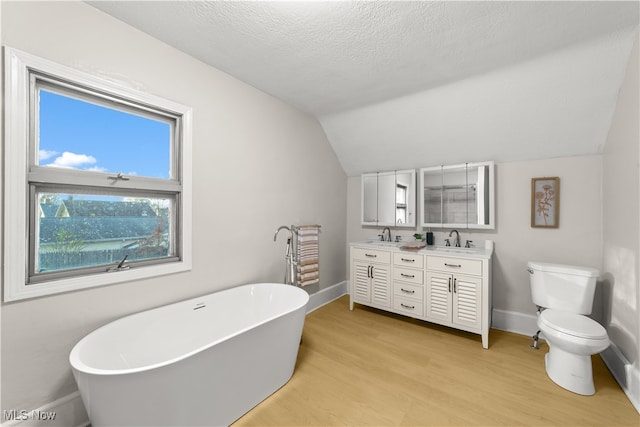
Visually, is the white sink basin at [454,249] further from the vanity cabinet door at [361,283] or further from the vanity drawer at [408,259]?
the vanity cabinet door at [361,283]

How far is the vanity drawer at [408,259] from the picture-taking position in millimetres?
2662

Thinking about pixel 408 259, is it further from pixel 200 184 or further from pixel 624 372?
pixel 200 184

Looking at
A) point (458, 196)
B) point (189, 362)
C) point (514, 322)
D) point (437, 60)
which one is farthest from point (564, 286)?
point (189, 362)

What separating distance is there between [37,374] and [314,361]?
1687 mm

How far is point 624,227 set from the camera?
5.93 ft

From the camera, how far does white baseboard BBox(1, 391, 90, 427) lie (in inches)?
50.6

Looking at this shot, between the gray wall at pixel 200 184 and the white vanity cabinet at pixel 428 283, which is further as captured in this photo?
the white vanity cabinet at pixel 428 283

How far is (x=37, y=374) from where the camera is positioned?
1346mm

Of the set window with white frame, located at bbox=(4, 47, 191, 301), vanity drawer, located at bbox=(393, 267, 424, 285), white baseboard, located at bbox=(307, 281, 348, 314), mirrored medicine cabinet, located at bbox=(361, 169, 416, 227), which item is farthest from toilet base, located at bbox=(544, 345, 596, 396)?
window with white frame, located at bbox=(4, 47, 191, 301)

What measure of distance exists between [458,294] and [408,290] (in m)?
0.49

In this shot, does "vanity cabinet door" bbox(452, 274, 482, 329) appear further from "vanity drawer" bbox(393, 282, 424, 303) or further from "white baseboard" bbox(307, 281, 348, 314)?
"white baseboard" bbox(307, 281, 348, 314)

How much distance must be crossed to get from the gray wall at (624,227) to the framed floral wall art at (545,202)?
321mm

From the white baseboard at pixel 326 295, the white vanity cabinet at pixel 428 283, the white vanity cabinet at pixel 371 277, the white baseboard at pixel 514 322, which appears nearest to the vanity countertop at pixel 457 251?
the white vanity cabinet at pixel 428 283

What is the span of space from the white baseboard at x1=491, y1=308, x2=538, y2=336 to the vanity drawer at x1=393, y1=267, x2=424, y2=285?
35.2 inches
